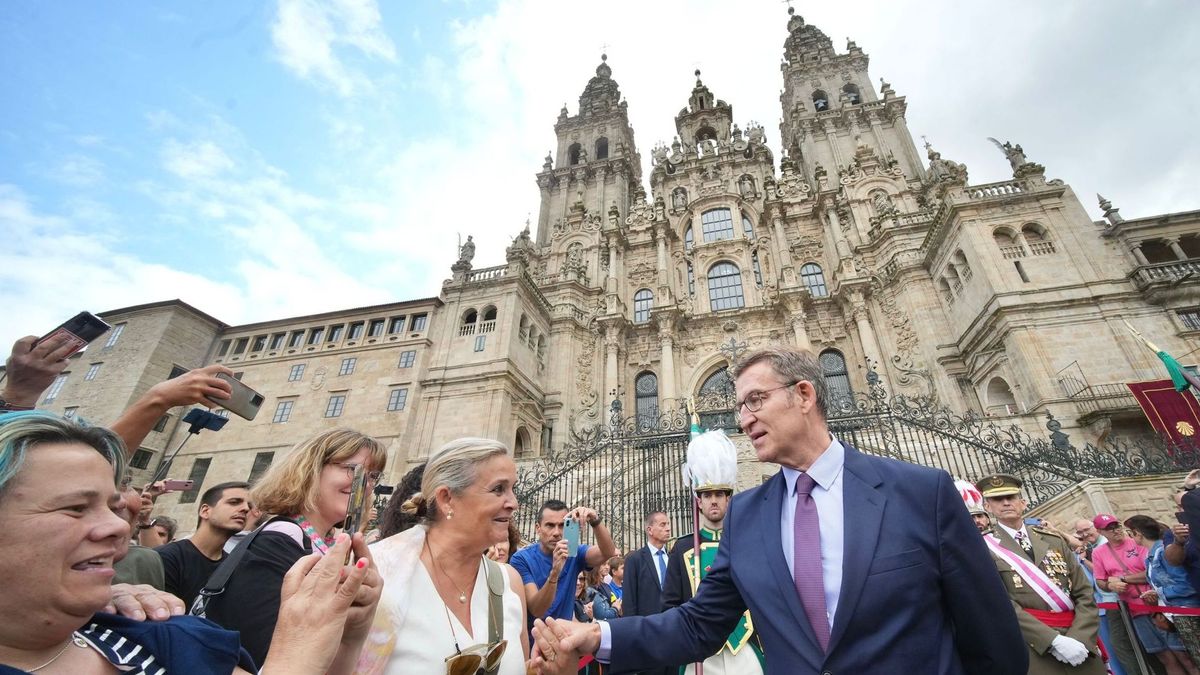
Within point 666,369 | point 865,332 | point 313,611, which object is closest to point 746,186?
point 865,332

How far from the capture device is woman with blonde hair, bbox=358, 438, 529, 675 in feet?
5.97

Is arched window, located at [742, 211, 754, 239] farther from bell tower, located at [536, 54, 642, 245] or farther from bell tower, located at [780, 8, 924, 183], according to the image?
bell tower, located at [536, 54, 642, 245]

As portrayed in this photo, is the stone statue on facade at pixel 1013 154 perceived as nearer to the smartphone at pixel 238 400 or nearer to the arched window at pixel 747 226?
the arched window at pixel 747 226

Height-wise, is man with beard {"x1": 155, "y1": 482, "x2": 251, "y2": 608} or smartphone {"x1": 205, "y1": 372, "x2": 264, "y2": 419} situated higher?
smartphone {"x1": 205, "y1": 372, "x2": 264, "y2": 419}

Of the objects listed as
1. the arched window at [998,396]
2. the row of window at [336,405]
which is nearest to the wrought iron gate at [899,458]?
the arched window at [998,396]

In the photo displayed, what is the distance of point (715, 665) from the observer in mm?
3545

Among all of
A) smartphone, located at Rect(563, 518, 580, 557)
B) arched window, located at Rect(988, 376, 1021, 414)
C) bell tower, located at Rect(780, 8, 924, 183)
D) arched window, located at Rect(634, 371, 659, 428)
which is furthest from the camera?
bell tower, located at Rect(780, 8, 924, 183)

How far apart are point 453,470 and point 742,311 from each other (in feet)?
79.6

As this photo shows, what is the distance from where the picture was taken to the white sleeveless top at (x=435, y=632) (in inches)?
71.6

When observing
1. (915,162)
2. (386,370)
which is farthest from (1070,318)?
(386,370)

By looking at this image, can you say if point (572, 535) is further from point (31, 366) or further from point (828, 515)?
point (31, 366)

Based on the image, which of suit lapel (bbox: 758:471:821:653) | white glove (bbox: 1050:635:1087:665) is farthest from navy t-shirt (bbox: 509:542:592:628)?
white glove (bbox: 1050:635:1087:665)

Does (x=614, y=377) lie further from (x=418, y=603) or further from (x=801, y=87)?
(x=801, y=87)

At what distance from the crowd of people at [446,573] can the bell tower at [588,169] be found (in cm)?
2873
